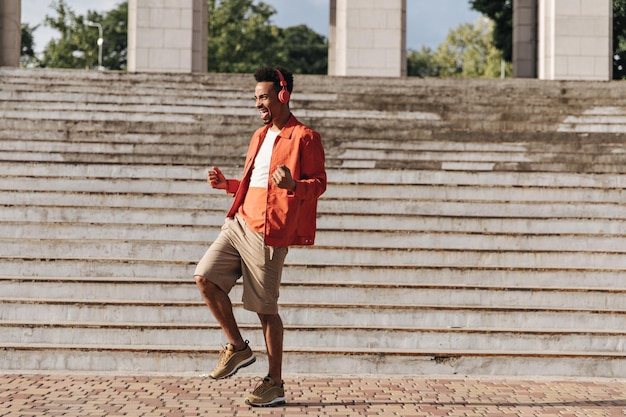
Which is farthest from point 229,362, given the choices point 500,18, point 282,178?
point 500,18

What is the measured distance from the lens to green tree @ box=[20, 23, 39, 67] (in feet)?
176

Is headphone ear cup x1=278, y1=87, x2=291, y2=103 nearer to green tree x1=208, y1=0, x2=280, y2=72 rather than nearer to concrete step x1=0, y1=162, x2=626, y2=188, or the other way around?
concrete step x1=0, y1=162, x2=626, y2=188

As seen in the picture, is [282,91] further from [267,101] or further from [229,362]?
[229,362]

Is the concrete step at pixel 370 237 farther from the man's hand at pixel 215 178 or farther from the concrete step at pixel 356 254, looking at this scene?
the man's hand at pixel 215 178

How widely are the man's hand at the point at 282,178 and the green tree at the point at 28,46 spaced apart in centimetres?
5229

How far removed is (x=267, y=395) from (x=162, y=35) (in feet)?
46.2

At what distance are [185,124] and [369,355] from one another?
→ 20.7 feet

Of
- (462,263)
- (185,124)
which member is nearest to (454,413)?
(462,263)

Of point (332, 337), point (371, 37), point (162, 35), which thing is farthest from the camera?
point (371, 37)

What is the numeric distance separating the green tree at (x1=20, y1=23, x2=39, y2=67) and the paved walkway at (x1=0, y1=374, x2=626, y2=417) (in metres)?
51.3

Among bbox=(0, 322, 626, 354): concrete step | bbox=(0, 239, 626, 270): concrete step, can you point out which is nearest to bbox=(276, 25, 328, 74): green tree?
bbox=(0, 239, 626, 270): concrete step

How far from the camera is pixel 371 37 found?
60.2 feet

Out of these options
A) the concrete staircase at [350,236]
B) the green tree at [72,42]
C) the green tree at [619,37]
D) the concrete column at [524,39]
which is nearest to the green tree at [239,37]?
the green tree at [72,42]

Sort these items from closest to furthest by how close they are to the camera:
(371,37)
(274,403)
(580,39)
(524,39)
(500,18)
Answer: (274,403), (371,37), (580,39), (524,39), (500,18)
